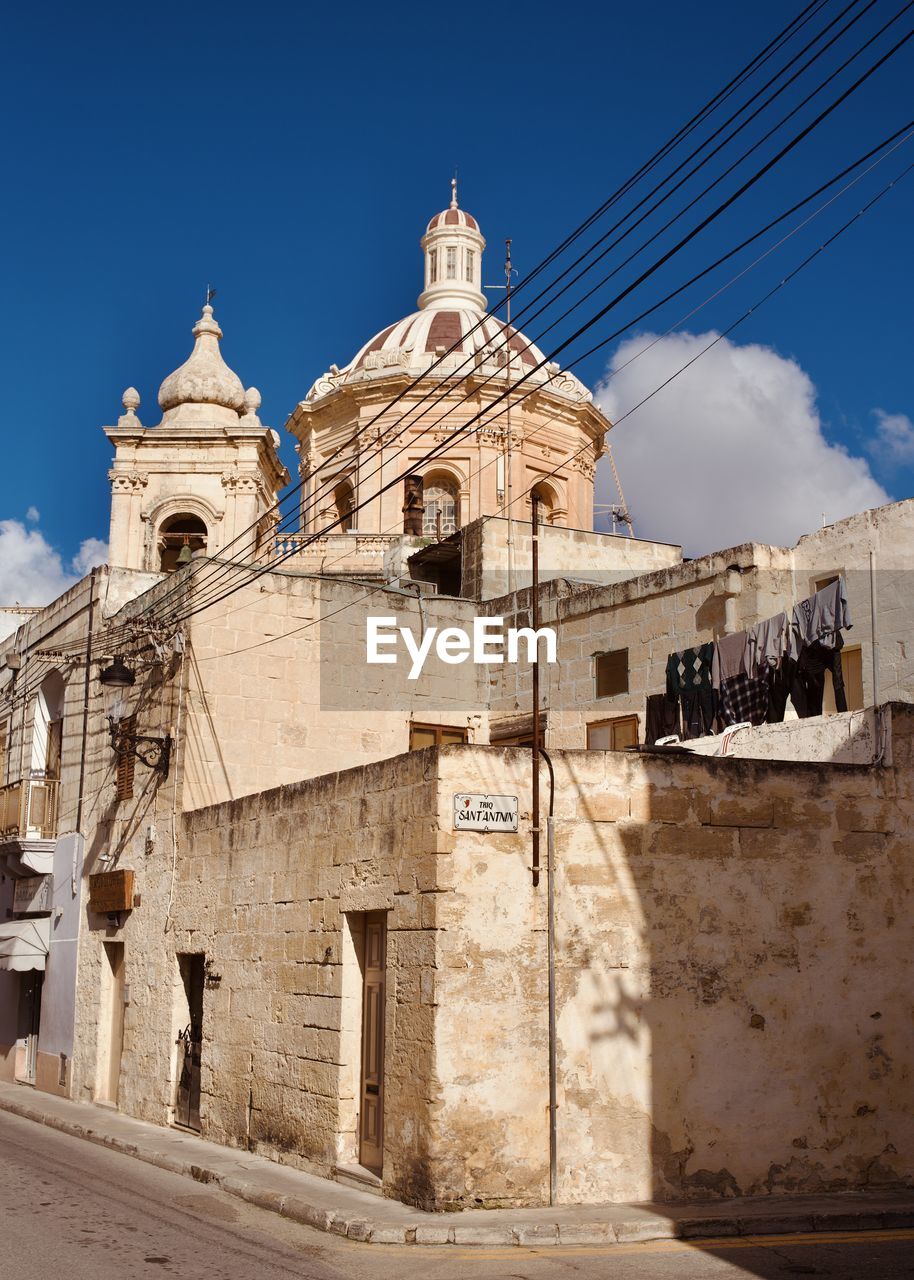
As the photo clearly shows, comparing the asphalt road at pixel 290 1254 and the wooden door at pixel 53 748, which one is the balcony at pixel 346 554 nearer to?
the wooden door at pixel 53 748

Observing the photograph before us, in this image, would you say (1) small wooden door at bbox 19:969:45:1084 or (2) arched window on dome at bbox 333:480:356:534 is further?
(2) arched window on dome at bbox 333:480:356:534

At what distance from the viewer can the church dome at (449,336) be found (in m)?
37.8

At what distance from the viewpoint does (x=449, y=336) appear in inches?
1577

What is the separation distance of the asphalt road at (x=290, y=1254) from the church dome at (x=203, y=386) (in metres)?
25.6

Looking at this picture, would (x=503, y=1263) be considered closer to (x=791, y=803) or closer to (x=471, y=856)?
(x=471, y=856)

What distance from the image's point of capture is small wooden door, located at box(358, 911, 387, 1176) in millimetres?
11062

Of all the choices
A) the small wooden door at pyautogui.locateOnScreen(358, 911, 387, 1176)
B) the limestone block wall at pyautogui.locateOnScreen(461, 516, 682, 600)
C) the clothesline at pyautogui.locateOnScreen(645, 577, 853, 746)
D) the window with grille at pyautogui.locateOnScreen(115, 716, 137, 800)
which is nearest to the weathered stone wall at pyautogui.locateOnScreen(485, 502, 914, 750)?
the clothesline at pyautogui.locateOnScreen(645, 577, 853, 746)

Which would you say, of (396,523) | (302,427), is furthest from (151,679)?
(302,427)

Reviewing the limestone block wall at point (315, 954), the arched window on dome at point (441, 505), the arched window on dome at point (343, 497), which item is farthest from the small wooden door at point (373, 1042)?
the arched window on dome at point (343, 497)

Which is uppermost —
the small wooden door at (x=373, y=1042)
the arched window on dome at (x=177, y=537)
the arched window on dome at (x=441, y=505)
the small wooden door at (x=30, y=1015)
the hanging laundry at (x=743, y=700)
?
the arched window on dome at (x=441, y=505)

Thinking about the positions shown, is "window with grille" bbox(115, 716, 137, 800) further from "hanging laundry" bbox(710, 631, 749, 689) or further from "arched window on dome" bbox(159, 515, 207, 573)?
"arched window on dome" bbox(159, 515, 207, 573)

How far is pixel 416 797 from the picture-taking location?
416 inches

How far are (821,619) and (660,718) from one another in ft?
10.2

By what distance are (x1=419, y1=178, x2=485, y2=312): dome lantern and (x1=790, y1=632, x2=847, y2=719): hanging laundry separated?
2977 cm
